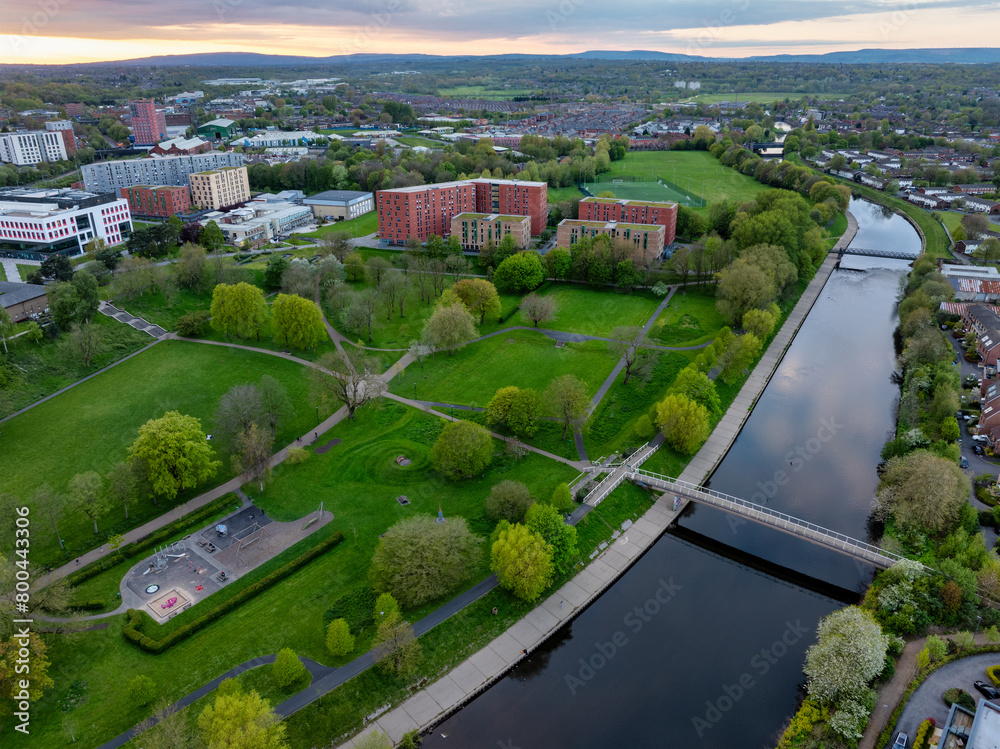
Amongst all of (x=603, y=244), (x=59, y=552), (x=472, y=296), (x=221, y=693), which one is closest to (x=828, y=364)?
(x=603, y=244)

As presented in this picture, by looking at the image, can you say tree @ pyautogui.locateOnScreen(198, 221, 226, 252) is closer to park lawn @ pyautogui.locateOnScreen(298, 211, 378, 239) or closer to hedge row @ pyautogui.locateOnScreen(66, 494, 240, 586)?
park lawn @ pyautogui.locateOnScreen(298, 211, 378, 239)

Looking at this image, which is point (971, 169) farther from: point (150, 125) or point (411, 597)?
point (150, 125)

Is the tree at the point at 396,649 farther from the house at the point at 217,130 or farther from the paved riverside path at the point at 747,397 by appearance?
the house at the point at 217,130

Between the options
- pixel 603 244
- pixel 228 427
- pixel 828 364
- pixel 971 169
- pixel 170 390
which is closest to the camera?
pixel 228 427

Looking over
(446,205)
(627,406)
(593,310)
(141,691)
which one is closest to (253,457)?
(141,691)

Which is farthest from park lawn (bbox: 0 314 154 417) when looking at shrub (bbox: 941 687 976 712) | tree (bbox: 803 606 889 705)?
shrub (bbox: 941 687 976 712)

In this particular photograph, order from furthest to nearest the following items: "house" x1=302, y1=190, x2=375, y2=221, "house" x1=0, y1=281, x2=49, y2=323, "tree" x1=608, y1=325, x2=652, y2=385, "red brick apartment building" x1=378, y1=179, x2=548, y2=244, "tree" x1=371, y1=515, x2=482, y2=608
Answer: "house" x1=302, y1=190, x2=375, y2=221, "red brick apartment building" x1=378, y1=179, x2=548, y2=244, "house" x1=0, y1=281, x2=49, y2=323, "tree" x1=608, y1=325, x2=652, y2=385, "tree" x1=371, y1=515, x2=482, y2=608

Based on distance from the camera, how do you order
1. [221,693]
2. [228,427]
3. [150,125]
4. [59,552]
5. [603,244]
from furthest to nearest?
[150,125] < [603,244] < [228,427] < [59,552] < [221,693]

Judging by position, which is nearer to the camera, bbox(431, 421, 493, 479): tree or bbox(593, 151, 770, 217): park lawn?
bbox(431, 421, 493, 479): tree
